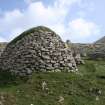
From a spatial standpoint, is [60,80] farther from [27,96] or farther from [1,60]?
[1,60]

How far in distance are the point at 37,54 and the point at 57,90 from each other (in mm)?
5797

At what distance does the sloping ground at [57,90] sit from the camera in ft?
97.3

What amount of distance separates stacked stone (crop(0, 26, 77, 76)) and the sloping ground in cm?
142

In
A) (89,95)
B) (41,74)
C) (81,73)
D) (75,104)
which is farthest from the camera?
(81,73)

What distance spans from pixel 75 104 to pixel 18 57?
9.34 meters

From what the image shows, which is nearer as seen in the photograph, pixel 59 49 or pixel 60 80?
pixel 60 80

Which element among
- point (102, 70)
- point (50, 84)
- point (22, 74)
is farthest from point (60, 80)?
point (102, 70)

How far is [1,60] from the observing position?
39.2 meters

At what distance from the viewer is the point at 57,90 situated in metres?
31.7

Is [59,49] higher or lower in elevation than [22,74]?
higher

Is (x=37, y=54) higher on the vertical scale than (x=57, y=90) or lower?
higher

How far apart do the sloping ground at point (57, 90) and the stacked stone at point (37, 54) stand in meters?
1.42

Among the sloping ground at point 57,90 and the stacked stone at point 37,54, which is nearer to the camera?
the sloping ground at point 57,90

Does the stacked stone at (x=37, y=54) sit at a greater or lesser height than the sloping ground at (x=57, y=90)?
greater
